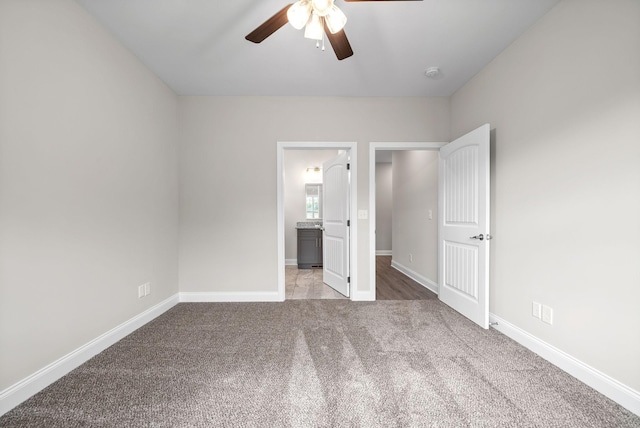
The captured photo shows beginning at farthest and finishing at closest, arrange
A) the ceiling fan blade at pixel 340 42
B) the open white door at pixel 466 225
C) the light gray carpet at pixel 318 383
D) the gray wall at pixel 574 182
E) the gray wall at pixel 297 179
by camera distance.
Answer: the gray wall at pixel 297 179 → the open white door at pixel 466 225 → the ceiling fan blade at pixel 340 42 → the gray wall at pixel 574 182 → the light gray carpet at pixel 318 383

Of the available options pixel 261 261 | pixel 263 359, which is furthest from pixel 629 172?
pixel 261 261

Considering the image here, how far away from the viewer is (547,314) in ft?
6.66

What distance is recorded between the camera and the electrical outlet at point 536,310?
2092mm

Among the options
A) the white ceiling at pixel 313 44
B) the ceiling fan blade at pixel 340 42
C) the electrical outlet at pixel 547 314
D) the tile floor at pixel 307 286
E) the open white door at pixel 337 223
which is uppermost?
the white ceiling at pixel 313 44

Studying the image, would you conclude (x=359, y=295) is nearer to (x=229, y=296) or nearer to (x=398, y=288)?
(x=398, y=288)

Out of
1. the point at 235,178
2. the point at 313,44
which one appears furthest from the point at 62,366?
the point at 313,44

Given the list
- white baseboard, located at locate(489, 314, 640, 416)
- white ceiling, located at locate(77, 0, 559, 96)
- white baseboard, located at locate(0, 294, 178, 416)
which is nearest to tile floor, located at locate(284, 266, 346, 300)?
white baseboard, located at locate(0, 294, 178, 416)

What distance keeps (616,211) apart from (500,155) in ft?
3.54

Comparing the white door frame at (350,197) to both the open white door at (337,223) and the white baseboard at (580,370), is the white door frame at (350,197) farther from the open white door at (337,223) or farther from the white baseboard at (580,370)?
the white baseboard at (580,370)

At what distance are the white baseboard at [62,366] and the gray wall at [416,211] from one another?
3599mm

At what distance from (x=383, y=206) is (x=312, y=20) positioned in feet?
20.5

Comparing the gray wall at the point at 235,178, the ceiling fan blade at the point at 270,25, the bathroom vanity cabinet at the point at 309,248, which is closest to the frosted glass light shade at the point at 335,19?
the ceiling fan blade at the point at 270,25

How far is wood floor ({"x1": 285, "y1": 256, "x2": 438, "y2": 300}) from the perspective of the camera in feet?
11.7

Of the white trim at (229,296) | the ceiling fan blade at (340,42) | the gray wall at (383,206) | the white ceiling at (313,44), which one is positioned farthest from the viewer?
the gray wall at (383,206)
